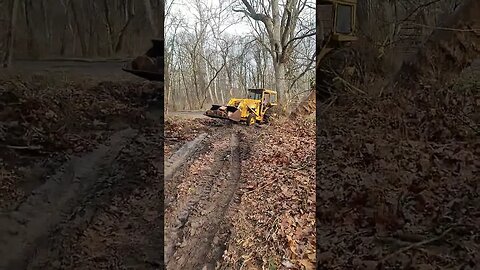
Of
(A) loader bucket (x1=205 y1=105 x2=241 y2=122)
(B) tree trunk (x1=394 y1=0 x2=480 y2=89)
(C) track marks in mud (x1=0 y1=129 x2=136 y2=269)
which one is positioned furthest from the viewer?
(B) tree trunk (x1=394 y1=0 x2=480 y2=89)

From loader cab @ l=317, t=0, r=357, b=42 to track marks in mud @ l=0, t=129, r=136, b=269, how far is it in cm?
103

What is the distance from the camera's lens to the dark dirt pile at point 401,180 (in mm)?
2277

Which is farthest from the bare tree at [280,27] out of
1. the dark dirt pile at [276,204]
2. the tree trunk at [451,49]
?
the tree trunk at [451,49]

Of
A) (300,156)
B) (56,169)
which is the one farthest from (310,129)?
(56,169)

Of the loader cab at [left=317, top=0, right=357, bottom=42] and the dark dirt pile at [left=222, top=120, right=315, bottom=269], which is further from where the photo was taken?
the loader cab at [left=317, top=0, right=357, bottom=42]

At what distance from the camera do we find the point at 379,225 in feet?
7.68

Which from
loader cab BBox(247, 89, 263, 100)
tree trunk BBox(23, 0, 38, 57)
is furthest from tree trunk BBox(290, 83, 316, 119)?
tree trunk BBox(23, 0, 38, 57)

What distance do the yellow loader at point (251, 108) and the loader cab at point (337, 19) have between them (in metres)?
0.41

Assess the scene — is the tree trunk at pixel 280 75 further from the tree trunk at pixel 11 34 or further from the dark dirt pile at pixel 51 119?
the tree trunk at pixel 11 34

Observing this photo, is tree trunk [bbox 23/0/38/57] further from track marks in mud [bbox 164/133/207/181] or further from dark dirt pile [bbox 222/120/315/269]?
dark dirt pile [bbox 222/120/315/269]

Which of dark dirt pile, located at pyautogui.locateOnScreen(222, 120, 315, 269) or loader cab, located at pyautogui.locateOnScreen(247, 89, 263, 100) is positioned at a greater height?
loader cab, located at pyautogui.locateOnScreen(247, 89, 263, 100)

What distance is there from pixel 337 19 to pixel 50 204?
62.1 inches

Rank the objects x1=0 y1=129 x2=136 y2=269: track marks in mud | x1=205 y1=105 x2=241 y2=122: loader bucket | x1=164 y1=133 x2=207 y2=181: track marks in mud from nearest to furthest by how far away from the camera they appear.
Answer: x1=0 y1=129 x2=136 y2=269: track marks in mud < x1=164 y1=133 x2=207 y2=181: track marks in mud < x1=205 y1=105 x2=241 y2=122: loader bucket

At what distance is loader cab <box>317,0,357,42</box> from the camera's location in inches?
88.3
